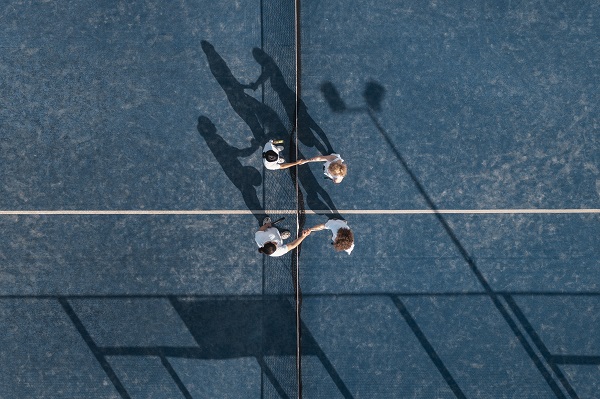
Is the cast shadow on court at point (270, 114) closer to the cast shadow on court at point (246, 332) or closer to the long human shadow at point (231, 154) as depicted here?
the long human shadow at point (231, 154)

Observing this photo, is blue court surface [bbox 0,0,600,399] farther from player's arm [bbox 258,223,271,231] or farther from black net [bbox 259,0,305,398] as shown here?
player's arm [bbox 258,223,271,231]

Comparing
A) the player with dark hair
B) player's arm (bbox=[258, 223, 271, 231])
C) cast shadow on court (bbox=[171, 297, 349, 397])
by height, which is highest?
player's arm (bbox=[258, 223, 271, 231])

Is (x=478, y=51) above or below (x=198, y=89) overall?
above

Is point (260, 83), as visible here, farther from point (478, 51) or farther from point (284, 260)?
point (478, 51)

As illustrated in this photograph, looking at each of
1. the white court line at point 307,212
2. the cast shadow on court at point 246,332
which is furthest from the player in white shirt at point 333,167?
the cast shadow on court at point 246,332

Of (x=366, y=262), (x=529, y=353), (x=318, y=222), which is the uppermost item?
(x=318, y=222)

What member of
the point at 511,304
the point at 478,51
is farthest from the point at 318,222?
the point at 478,51

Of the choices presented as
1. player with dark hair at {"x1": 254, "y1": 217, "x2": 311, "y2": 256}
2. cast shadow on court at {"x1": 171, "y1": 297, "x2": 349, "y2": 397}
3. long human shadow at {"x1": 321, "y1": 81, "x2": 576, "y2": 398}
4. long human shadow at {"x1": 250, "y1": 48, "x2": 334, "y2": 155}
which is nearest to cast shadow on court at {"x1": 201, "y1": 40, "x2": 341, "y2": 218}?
long human shadow at {"x1": 250, "y1": 48, "x2": 334, "y2": 155}
